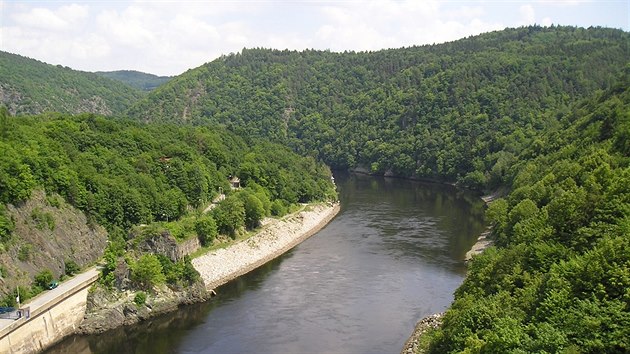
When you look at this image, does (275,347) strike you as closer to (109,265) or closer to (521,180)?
(109,265)

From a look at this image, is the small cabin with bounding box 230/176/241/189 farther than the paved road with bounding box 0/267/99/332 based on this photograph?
Yes

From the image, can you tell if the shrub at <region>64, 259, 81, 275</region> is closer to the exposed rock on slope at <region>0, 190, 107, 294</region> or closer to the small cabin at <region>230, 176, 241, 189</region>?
the exposed rock on slope at <region>0, 190, 107, 294</region>

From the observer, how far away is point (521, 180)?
7994cm

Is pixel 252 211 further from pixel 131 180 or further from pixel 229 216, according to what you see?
pixel 131 180

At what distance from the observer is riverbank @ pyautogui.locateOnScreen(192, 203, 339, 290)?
62.4 meters

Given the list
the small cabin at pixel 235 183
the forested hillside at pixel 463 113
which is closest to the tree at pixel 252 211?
the small cabin at pixel 235 183

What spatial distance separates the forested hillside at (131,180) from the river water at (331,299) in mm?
6806

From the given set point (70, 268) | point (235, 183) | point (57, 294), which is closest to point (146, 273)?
point (70, 268)

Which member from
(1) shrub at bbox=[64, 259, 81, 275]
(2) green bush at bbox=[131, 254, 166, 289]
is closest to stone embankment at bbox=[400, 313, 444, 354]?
(2) green bush at bbox=[131, 254, 166, 289]

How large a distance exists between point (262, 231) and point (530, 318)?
1961 inches

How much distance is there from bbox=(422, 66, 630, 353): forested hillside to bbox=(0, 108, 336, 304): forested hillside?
29685mm

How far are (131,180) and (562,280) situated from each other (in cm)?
4913

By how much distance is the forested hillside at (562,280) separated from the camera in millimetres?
25672

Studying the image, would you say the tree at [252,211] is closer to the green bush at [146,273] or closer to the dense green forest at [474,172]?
the dense green forest at [474,172]
